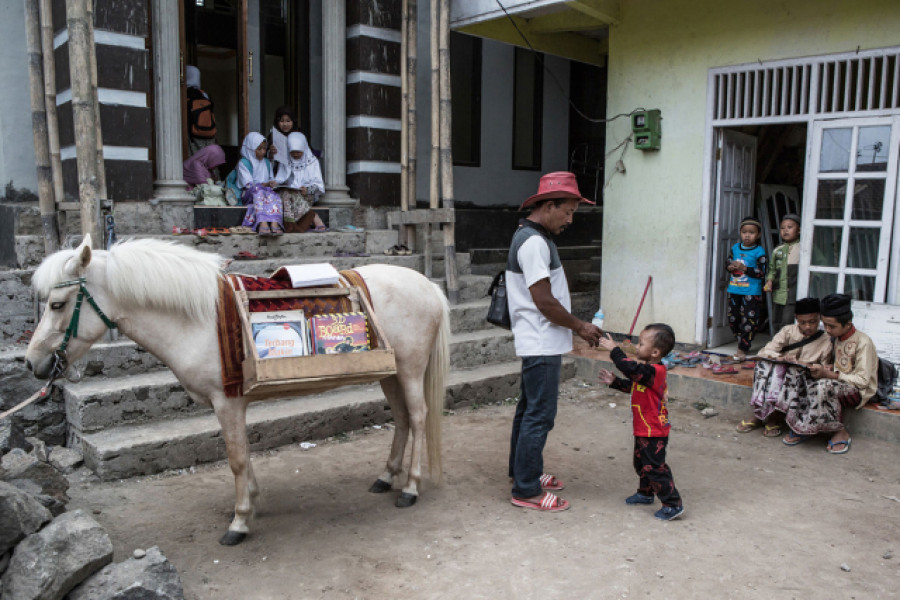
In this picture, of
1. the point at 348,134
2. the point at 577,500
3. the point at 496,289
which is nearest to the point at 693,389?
the point at 577,500

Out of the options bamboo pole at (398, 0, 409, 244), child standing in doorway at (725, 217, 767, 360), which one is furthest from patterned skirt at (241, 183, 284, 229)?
child standing in doorway at (725, 217, 767, 360)

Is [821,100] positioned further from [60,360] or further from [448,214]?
[60,360]

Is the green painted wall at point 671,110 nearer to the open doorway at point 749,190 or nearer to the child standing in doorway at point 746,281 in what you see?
the open doorway at point 749,190

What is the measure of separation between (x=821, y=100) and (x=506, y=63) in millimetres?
4892

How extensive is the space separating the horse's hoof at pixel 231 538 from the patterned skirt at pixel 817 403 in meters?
3.99

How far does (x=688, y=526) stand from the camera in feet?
12.4

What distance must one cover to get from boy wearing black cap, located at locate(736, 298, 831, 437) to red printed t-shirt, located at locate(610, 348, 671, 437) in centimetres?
190

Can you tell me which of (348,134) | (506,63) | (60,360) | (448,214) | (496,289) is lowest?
(60,360)

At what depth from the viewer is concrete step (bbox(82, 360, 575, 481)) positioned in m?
4.34

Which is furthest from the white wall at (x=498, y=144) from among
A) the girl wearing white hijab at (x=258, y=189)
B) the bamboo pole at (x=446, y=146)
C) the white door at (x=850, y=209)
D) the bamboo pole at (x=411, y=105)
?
the white door at (x=850, y=209)

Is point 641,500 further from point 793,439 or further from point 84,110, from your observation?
point 84,110

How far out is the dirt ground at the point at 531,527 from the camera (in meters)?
3.19

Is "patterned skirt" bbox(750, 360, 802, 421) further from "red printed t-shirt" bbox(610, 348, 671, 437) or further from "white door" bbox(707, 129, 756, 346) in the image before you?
"red printed t-shirt" bbox(610, 348, 671, 437)

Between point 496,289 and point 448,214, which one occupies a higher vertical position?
point 448,214
